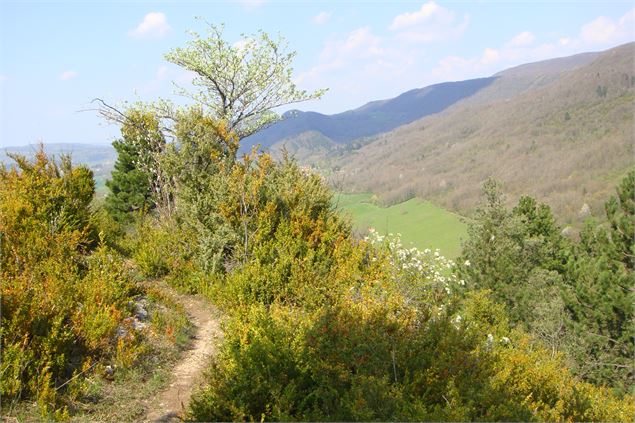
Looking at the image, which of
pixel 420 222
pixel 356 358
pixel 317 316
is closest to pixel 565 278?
pixel 317 316

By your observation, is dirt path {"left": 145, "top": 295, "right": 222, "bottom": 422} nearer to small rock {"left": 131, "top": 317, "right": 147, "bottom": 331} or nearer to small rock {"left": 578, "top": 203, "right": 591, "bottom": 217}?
small rock {"left": 131, "top": 317, "right": 147, "bottom": 331}

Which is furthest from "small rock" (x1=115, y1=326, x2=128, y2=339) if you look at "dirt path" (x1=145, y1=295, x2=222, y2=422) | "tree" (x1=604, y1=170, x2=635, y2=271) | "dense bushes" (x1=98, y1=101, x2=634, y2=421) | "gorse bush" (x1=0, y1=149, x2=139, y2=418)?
"tree" (x1=604, y1=170, x2=635, y2=271)

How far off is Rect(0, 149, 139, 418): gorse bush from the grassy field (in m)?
62.6

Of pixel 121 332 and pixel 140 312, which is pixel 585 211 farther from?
pixel 121 332

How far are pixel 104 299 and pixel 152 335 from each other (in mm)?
985

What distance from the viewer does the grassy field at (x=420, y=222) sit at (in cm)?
8128

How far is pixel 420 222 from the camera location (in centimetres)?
9981

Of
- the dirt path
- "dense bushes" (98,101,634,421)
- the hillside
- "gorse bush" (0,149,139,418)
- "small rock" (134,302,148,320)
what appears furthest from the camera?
the hillside

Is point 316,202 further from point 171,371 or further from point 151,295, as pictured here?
point 171,371

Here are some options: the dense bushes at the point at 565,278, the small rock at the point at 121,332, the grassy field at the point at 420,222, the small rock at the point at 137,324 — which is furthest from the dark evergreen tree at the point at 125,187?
the grassy field at the point at 420,222

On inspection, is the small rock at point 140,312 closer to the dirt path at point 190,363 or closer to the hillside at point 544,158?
the dirt path at point 190,363

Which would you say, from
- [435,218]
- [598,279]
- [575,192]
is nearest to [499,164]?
[575,192]

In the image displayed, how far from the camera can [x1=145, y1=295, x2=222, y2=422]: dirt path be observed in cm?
547

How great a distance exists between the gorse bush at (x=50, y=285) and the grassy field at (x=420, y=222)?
62.6 meters
